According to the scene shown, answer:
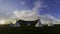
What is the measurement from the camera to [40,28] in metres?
3.35

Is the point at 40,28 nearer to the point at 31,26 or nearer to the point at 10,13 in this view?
the point at 31,26

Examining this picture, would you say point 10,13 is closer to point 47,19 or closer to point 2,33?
point 2,33

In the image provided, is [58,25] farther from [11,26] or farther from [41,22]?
[11,26]

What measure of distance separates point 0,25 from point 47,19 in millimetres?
688

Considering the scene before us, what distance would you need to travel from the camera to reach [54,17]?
3428 mm

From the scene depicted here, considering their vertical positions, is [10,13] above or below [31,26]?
above

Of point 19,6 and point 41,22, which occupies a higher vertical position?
point 19,6

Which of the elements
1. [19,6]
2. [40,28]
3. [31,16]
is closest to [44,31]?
[40,28]

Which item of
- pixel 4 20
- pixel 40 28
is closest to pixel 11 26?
pixel 4 20

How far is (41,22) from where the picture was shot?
3416mm

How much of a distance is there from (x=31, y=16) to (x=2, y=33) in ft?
1.61

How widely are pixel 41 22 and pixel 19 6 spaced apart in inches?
15.5

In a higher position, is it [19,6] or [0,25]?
[19,6]

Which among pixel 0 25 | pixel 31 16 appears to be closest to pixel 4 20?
pixel 0 25
